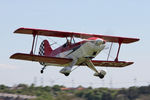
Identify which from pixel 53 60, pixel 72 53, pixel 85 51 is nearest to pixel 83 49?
pixel 85 51

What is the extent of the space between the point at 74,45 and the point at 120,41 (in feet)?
11.9

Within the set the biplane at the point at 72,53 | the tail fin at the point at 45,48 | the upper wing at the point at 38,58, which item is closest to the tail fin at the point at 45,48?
the tail fin at the point at 45,48

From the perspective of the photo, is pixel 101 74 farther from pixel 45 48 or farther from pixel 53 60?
pixel 45 48

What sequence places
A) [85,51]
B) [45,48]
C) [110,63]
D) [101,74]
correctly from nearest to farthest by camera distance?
1. [85,51]
2. [101,74]
3. [110,63]
4. [45,48]

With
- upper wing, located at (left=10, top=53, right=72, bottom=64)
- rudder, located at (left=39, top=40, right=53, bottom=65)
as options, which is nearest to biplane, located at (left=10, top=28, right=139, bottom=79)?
upper wing, located at (left=10, top=53, right=72, bottom=64)

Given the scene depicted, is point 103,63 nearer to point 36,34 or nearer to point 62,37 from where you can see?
point 62,37

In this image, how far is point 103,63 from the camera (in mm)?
18266

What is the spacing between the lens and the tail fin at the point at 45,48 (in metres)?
20.0

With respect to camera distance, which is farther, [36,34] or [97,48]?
[36,34]

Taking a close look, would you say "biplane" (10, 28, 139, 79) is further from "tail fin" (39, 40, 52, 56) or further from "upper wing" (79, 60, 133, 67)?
"tail fin" (39, 40, 52, 56)

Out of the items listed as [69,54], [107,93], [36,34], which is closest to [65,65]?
[69,54]

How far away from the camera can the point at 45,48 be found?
20406mm

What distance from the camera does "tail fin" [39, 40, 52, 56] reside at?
2000 cm

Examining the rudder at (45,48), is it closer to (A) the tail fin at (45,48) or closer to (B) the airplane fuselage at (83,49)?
(A) the tail fin at (45,48)
